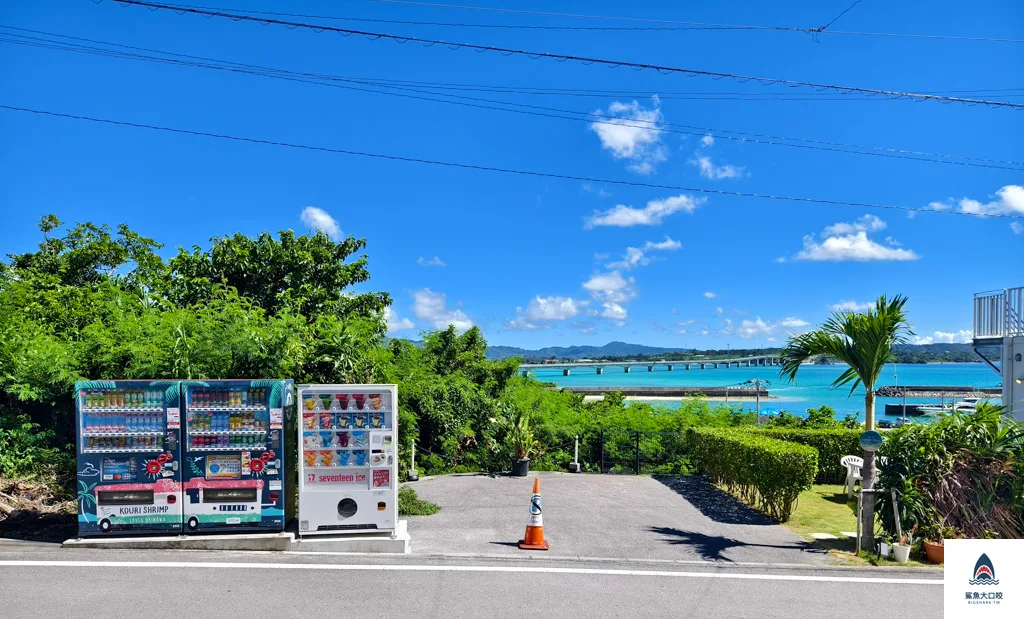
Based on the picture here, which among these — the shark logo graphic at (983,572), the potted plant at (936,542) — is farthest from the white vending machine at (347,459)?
the potted plant at (936,542)

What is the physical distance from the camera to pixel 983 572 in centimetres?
715

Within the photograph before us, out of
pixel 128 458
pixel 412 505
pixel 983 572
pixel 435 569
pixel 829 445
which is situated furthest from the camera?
pixel 829 445

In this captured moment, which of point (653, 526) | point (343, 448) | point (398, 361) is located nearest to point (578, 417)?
point (398, 361)

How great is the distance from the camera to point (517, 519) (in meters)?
11.0

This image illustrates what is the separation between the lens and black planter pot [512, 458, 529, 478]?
15.8 metres

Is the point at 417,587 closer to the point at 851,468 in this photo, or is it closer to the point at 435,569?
the point at 435,569

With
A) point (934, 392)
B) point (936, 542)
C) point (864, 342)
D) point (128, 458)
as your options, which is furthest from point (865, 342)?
point (934, 392)

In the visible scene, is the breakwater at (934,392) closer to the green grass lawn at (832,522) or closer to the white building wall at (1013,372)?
the white building wall at (1013,372)

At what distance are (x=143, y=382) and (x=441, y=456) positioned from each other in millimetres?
9423

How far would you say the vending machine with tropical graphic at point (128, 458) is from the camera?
8.54 meters

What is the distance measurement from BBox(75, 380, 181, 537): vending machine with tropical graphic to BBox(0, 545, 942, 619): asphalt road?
0.46m

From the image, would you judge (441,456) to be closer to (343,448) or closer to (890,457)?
(343,448)

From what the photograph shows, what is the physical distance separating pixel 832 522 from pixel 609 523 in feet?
14.1

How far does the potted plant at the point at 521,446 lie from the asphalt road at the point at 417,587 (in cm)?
724
